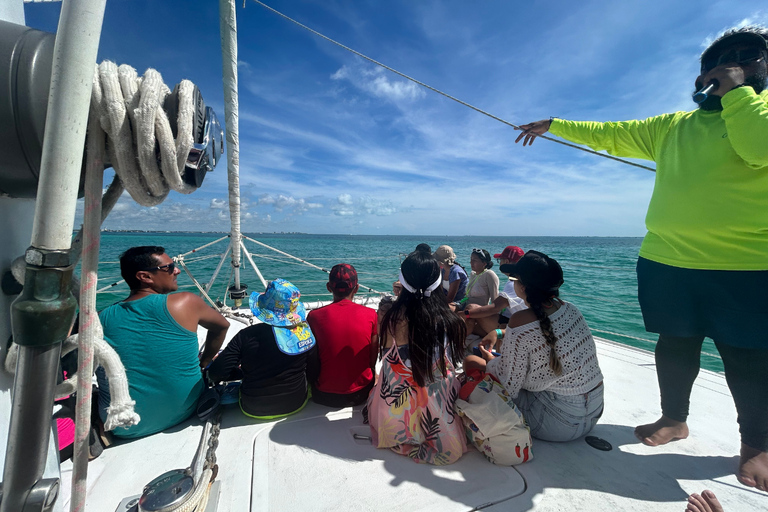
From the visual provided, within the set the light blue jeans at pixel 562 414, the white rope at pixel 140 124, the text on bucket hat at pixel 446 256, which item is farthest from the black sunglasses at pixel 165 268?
the text on bucket hat at pixel 446 256

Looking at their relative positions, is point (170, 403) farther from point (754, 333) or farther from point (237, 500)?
point (754, 333)

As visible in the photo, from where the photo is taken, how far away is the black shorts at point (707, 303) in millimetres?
1332

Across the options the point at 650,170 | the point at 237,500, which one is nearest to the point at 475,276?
the point at 650,170

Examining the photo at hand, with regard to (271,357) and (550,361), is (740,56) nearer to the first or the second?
(550,361)

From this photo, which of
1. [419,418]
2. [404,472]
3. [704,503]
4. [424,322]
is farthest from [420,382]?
[704,503]

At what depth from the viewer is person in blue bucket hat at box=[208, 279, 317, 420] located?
5.65 feet

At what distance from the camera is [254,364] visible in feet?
5.65

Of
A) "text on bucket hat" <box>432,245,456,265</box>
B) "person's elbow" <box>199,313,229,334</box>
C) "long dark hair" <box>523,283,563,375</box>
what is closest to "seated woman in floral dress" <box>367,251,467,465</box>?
"long dark hair" <box>523,283,563,375</box>

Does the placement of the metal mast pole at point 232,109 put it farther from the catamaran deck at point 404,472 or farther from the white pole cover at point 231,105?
the catamaran deck at point 404,472

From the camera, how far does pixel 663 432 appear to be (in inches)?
64.4

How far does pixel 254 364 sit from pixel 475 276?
8.45 feet

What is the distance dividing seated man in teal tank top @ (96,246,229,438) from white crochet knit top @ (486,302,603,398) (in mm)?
1627

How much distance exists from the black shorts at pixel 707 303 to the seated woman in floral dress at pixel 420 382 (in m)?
1.00

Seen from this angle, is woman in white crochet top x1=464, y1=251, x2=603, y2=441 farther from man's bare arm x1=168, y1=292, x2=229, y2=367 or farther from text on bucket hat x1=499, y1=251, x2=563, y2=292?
man's bare arm x1=168, y1=292, x2=229, y2=367
